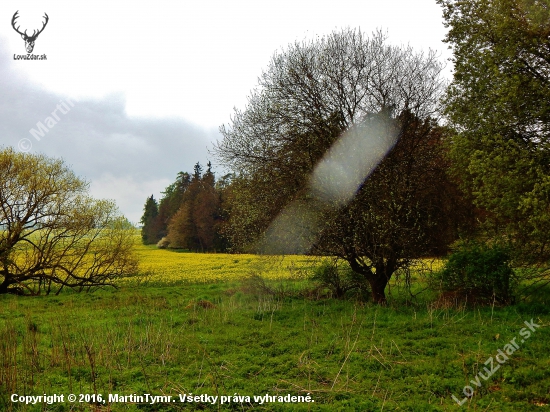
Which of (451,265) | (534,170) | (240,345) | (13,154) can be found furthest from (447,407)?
(13,154)

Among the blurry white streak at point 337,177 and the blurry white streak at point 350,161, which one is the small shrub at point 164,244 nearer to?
the blurry white streak at point 337,177

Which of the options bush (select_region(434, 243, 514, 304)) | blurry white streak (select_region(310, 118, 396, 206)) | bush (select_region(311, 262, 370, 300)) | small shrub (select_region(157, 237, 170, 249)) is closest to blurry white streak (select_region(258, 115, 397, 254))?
blurry white streak (select_region(310, 118, 396, 206))

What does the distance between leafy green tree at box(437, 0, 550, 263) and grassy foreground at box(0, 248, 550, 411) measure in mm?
3376

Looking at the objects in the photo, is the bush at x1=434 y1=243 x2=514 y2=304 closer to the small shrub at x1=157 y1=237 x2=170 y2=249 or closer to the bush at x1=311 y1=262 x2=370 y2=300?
the bush at x1=311 y1=262 x2=370 y2=300

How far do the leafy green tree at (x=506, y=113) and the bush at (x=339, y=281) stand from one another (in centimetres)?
574

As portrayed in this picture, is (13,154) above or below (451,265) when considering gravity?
above

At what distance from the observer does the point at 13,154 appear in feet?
84.0

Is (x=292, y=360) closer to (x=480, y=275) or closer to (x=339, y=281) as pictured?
(x=480, y=275)

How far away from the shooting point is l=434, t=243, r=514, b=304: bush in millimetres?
14922

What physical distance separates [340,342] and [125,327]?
7155mm

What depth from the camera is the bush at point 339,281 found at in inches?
731

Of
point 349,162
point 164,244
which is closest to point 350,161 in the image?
point 349,162

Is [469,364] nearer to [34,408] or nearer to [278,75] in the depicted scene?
[34,408]

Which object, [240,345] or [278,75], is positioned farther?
[278,75]
